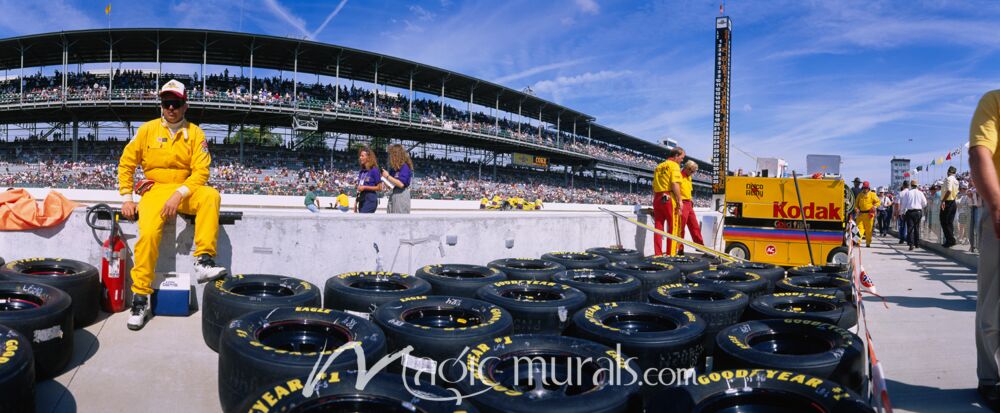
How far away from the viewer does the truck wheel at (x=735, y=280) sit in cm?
450

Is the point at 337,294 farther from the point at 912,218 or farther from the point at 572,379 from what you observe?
the point at 912,218

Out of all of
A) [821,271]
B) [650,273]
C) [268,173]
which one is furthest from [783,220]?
[268,173]

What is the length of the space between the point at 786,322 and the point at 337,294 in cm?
284

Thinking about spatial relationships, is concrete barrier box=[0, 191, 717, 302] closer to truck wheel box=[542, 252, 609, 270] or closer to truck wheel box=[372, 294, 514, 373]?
truck wheel box=[542, 252, 609, 270]

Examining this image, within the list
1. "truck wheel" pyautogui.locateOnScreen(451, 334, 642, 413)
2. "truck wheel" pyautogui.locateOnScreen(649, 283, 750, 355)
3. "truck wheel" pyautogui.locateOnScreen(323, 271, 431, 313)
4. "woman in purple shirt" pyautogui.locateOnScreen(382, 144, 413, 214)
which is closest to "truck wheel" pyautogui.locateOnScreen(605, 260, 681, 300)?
"truck wheel" pyautogui.locateOnScreen(649, 283, 750, 355)

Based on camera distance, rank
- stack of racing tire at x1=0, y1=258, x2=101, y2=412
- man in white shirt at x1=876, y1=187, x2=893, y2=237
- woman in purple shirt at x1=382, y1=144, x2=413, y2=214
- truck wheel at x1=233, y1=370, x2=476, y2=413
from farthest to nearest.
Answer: man in white shirt at x1=876, y1=187, x2=893, y2=237 → woman in purple shirt at x1=382, y1=144, x2=413, y2=214 → stack of racing tire at x1=0, y1=258, x2=101, y2=412 → truck wheel at x1=233, y1=370, x2=476, y2=413

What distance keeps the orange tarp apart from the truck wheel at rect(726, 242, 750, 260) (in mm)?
8907

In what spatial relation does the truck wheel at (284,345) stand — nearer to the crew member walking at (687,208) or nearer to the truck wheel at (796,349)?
the truck wheel at (796,349)

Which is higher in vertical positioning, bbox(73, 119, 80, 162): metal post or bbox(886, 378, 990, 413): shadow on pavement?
bbox(73, 119, 80, 162): metal post

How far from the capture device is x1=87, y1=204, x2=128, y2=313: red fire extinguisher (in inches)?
171

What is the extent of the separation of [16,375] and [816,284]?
5.33 m

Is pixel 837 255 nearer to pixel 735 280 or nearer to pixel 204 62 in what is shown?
pixel 735 280

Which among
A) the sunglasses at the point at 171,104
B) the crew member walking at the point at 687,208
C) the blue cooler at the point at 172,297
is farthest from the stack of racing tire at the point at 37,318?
the crew member walking at the point at 687,208

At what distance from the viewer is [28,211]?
15.1 feet
